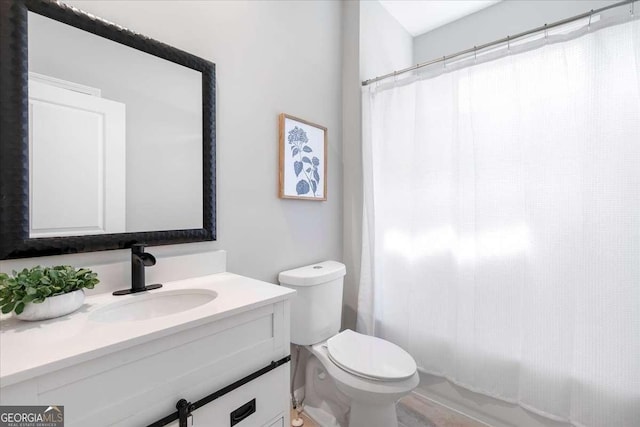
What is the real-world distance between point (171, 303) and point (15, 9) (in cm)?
99

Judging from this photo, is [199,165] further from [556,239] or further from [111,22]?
[556,239]

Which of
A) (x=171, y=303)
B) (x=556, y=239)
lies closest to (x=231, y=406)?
(x=171, y=303)

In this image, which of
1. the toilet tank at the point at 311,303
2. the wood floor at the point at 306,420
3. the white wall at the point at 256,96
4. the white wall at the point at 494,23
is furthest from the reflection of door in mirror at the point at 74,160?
the white wall at the point at 494,23

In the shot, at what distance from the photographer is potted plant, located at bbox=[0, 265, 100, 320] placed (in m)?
0.66

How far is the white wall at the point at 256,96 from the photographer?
1.14m

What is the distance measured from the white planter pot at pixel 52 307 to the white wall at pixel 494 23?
280 cm

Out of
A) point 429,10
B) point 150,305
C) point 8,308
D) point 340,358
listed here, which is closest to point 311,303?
point 340,358

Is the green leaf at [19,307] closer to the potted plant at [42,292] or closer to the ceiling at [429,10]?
the potted plant at [42,292]

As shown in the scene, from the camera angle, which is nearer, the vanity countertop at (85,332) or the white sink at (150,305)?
the vanity countertop at (85,332)

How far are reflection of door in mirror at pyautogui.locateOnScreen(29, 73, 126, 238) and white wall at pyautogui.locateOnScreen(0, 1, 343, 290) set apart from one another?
0.44ft

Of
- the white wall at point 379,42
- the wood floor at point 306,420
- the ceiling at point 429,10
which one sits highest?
the ceiling at point 429,10

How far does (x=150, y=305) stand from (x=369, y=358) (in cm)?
97

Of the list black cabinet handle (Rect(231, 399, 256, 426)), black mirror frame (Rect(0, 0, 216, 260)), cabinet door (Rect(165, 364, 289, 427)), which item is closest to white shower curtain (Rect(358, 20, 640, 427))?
cabinet door (Rect(165, 364, 289, 427))

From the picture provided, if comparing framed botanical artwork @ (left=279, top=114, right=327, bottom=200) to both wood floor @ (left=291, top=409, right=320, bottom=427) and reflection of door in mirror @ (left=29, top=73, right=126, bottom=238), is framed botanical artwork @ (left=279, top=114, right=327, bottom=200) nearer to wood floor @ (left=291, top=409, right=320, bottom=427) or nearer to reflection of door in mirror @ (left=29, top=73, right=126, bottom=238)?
reflection of door in mirror @ (left=29, top=73, right=126, bottom=238)
